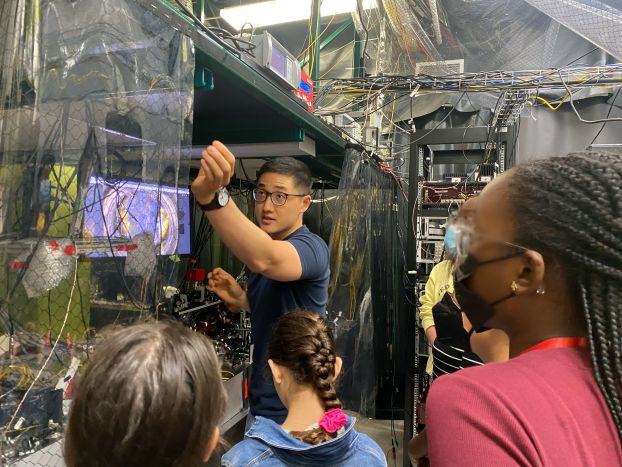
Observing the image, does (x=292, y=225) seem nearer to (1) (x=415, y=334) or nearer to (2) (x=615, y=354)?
(2) (x=615, y=354)

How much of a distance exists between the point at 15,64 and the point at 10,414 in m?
0.66

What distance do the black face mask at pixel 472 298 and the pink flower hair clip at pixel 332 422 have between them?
55 cm

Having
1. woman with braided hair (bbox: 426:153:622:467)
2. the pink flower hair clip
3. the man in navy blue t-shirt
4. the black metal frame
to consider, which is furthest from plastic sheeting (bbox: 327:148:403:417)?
woman with braided hair (bbox: 426:153:622:467)

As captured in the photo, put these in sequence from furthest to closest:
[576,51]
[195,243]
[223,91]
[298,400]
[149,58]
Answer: [576,51], [195,243], [223,91], [298,400], [149,58]

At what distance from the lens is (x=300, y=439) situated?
113 cm

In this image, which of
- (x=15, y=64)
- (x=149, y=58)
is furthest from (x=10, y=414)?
(x=149, y=58)

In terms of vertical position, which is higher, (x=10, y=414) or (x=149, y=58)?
(x=149, y=58)

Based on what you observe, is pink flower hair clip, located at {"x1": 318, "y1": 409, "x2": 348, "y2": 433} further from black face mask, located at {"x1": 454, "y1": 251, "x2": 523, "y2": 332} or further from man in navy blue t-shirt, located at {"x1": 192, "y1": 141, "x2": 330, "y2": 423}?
black face mask, located at {"x1": 454, "y1": 251, "x2": 523, "y2": 332}

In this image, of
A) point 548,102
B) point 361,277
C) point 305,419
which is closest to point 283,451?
point 305,419

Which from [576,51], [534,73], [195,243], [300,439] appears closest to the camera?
[300,439]

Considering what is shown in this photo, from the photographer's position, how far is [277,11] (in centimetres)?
361

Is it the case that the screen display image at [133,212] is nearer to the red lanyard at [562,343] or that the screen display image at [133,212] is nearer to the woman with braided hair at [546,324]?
the woman with braided hair at [546,324]

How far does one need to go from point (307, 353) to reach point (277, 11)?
3.36 m

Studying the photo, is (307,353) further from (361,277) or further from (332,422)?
(361,277)
